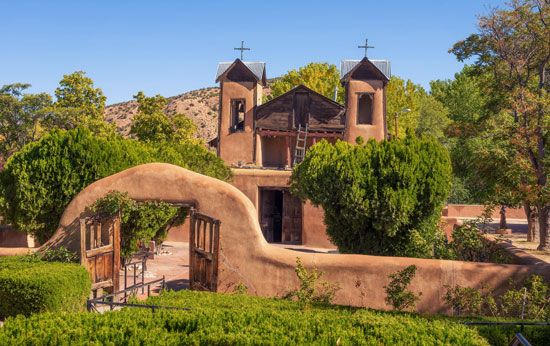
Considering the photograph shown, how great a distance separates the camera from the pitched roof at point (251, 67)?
122 ft

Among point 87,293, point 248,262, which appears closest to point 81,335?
point 87,293

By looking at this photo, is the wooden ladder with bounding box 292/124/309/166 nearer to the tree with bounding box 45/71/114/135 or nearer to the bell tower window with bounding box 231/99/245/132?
the bell tower window with bounding box 231/99/245/132

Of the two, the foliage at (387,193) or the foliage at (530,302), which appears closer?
the foliage at (530,302)

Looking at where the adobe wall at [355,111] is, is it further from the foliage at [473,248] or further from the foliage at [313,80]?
the foliage at [313,80]

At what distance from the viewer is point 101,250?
1588cm

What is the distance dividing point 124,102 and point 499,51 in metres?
97.0

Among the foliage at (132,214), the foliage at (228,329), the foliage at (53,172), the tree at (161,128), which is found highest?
the tree at (161,128)

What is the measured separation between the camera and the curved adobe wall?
1477cm

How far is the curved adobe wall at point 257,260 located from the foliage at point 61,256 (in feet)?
1.02

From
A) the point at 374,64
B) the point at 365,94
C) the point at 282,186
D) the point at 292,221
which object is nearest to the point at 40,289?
the point at 282,186

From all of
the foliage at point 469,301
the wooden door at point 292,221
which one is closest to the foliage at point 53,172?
the foliage at point 469,301

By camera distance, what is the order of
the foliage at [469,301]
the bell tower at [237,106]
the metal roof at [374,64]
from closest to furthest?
the foliage at [469,301] < the metal roof at [374,64] < the bell tower at [237,106]

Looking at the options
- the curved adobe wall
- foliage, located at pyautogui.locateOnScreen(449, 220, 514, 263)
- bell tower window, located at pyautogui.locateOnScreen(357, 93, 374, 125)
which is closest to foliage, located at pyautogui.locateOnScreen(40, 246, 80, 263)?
the curved adobe wall

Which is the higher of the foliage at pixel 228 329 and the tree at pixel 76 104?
the tree at pixel 76 104
